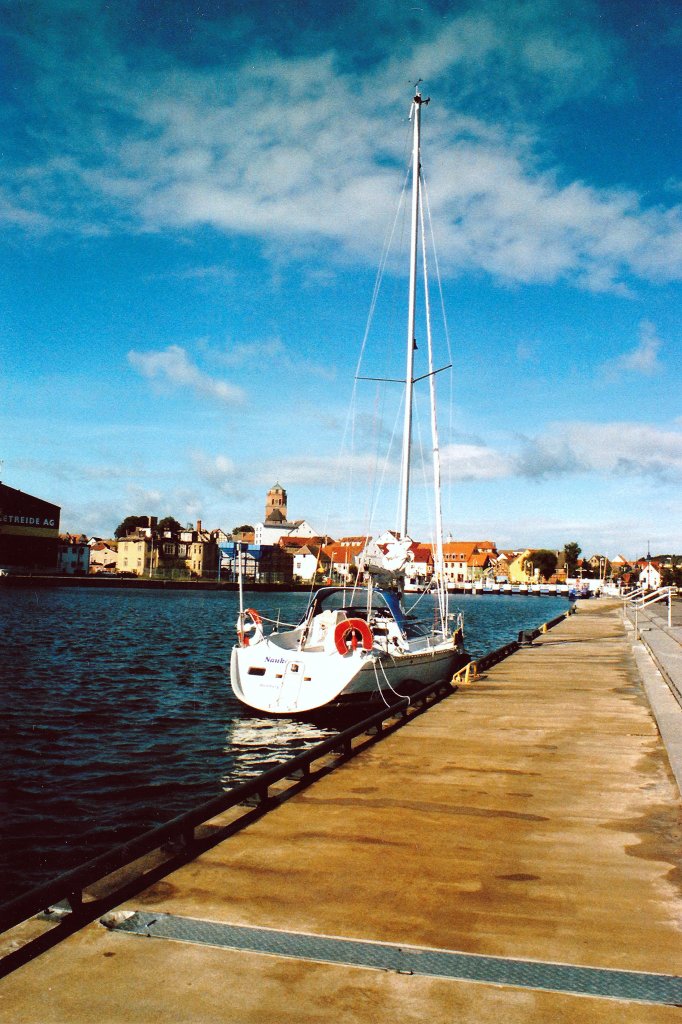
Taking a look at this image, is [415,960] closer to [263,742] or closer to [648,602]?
[263,742]

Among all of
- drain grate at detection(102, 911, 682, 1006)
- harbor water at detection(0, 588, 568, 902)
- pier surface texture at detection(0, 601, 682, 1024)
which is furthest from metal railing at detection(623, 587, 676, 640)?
drain grate at detection(102, 911, 682, 1006)

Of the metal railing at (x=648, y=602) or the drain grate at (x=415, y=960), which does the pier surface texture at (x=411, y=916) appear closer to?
the drain grate at (x=415, y=960)

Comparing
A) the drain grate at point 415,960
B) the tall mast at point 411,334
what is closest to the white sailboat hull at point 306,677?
the tall mast at point 411,334

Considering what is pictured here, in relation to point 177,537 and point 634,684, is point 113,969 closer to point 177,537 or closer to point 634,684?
point 634,684

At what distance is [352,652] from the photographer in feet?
61.4

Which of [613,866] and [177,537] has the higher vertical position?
[177,537]

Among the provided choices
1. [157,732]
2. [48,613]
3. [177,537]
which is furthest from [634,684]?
[177,537]

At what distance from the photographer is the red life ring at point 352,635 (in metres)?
18.8

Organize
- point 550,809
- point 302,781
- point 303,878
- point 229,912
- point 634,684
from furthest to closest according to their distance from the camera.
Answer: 1. point 634,684
2. point 302,781
3. point 550,809
4. point 303,878
5. point 229,912

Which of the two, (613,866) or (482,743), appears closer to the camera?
(613,866)

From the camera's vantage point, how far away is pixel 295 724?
19.5 meters

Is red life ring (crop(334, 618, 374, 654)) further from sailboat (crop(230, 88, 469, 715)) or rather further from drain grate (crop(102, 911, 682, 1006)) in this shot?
drain grate (crop(102, 911, 682, 1006))

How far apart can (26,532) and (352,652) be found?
134003 millimetres

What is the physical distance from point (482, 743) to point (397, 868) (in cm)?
628
